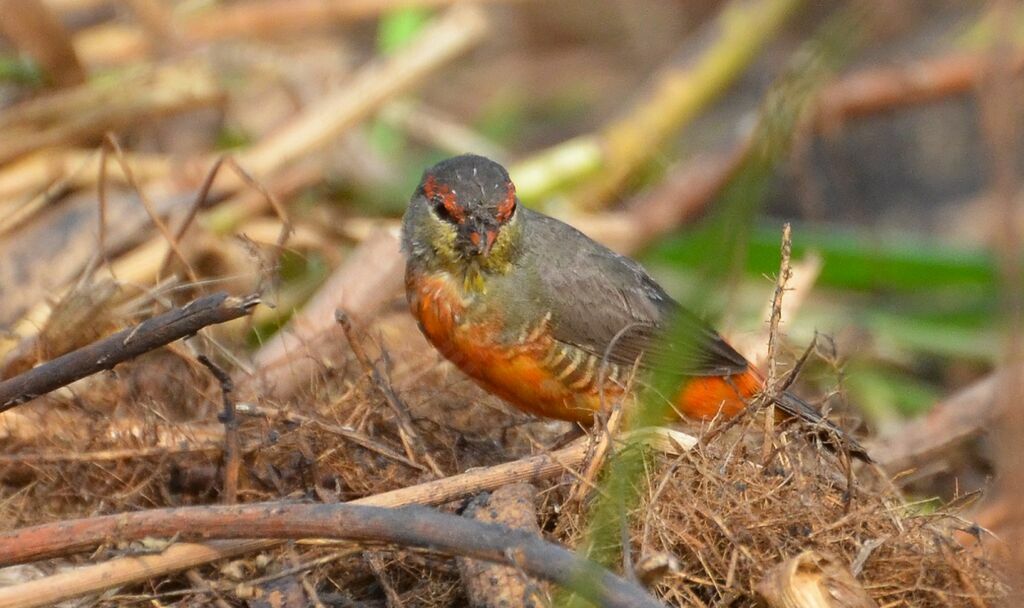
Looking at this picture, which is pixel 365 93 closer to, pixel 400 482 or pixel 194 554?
pixel 400 482

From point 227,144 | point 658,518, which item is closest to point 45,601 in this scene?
point 658,518

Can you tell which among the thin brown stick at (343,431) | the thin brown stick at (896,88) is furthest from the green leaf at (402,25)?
the thin brown stick at (343,431)

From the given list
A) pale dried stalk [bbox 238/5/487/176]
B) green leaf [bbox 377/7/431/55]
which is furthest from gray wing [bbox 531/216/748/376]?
green leaf [bbox 377/7/431/55]

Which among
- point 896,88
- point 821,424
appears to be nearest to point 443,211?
point 821,424

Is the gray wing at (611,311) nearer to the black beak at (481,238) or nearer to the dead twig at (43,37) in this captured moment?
A: the black beak at (481,238)

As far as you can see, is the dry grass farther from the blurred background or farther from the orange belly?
the blurred background

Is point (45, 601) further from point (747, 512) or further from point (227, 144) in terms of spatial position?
point (227, 144)
